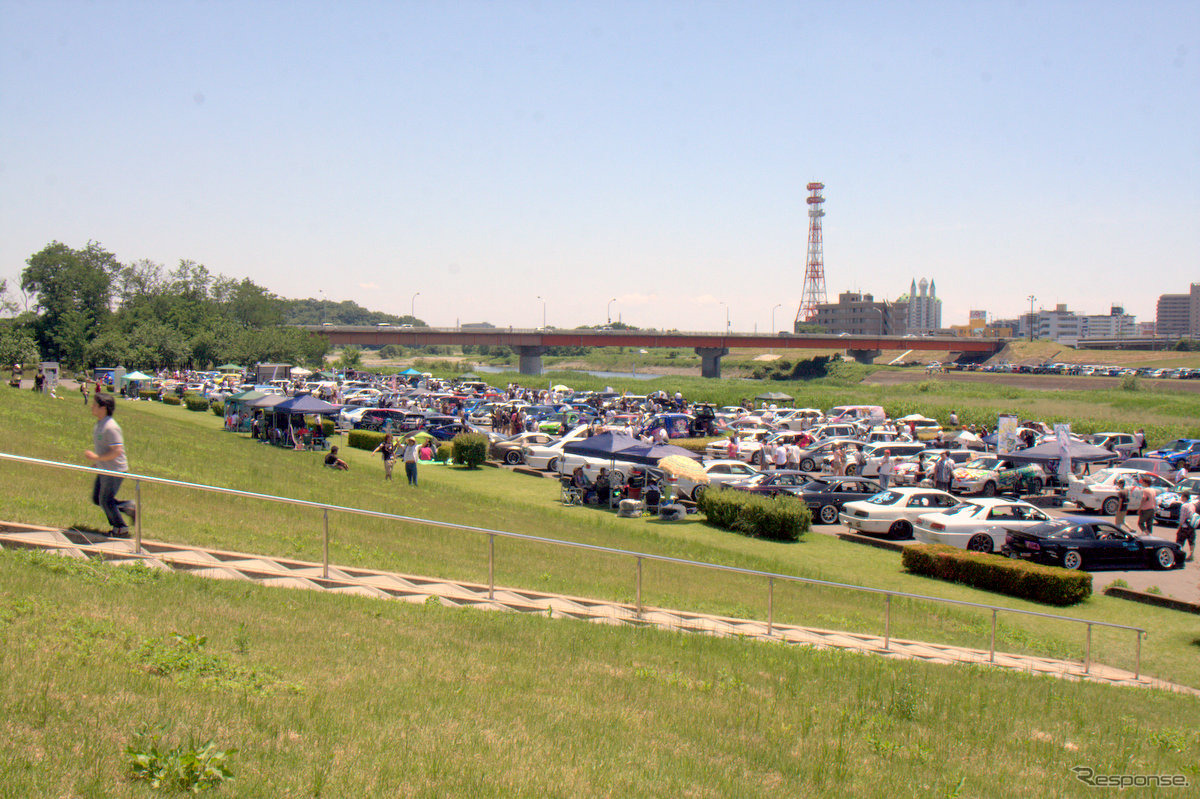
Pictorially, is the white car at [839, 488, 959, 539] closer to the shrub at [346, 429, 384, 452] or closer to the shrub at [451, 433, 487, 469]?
the shrub at [451, 433, 487, 469]

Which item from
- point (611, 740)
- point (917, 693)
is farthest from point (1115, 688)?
point (611, 740)

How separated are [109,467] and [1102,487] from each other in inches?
1117

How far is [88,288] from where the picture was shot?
3935 inches

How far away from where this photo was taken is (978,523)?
20.8m

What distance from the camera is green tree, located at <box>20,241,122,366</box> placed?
8894 cm

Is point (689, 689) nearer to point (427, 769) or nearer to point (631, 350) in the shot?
point (427, 769)

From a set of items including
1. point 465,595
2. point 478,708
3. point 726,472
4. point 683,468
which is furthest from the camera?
point 726,472

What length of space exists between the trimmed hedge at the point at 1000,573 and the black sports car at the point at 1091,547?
1.40 metres

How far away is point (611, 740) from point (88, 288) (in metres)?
113

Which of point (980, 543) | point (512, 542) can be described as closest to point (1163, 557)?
point (980, 543)

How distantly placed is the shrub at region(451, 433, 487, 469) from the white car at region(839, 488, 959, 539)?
14.0m

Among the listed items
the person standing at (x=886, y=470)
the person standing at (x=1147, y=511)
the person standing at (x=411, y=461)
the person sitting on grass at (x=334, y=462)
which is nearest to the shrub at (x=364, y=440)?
the person sitting on grass at (x=334, y=462)

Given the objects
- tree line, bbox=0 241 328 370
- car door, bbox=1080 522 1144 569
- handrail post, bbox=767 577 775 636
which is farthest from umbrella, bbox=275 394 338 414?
tree line, bbox=0 241 328 370

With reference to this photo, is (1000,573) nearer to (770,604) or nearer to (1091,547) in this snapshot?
(1091,547)
